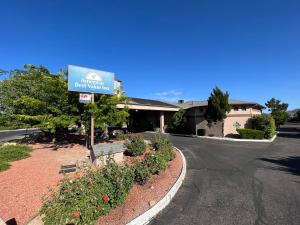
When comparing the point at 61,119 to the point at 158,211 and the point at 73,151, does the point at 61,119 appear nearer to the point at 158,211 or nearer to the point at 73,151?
the point at 73,151

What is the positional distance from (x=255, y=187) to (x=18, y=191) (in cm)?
872

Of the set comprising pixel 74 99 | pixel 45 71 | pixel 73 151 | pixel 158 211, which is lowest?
pixel 158 211

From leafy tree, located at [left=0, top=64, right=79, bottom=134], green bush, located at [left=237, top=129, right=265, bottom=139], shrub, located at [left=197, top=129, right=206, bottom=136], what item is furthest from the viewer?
shrub, located at [left=197, top=129, right=206, bottom=136]

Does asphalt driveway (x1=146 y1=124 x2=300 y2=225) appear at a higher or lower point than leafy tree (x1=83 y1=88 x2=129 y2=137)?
lower

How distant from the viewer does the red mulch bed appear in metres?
4.56

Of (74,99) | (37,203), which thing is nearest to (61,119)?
(74,99)

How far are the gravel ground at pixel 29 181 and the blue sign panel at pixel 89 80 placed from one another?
4.17 m

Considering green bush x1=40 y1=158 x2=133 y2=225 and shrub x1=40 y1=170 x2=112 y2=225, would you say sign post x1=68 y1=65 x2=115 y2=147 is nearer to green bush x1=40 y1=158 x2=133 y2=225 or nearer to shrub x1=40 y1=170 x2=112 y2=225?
green bush x1=40 y1=158 x2=133 y2=225

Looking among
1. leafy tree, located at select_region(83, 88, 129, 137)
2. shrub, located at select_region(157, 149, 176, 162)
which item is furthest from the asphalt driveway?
leafy tree, located at select_region(83, 88, 129, 137)

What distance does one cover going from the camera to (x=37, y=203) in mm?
5355

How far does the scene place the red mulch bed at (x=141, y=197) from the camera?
15.0ft

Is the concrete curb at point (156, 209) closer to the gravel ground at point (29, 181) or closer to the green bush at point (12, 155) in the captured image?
the gravel ground at point (29, 181)

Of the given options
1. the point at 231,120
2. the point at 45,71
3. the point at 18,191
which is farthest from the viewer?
the point at 231,120

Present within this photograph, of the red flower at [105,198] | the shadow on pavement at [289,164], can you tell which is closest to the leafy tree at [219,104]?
the shadow on pavement at [289,164]
